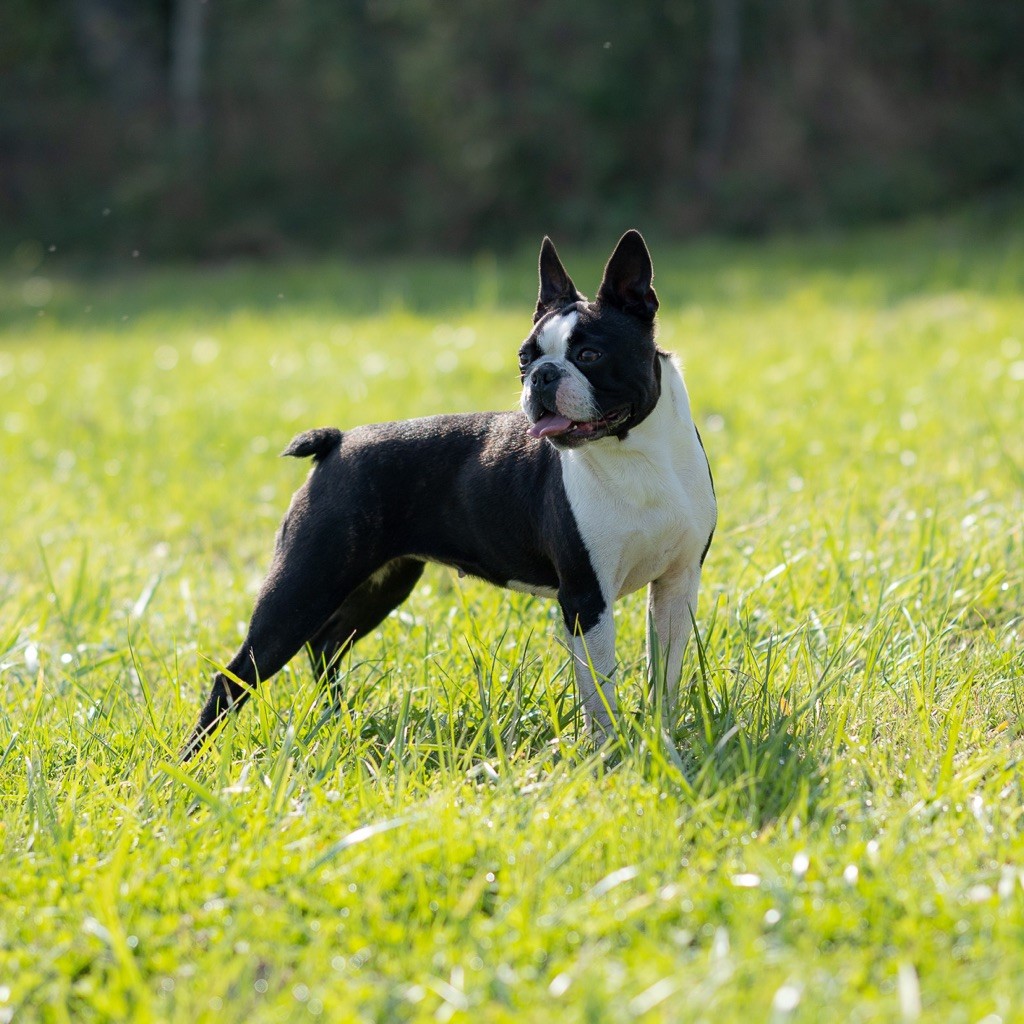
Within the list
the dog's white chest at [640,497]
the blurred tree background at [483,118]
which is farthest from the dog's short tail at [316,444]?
the blurred tree background at [483,118]

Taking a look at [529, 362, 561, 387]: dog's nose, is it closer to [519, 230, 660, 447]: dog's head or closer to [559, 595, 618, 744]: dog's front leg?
[519, 230, 660, 447]: dog's head

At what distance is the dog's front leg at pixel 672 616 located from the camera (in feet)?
11.6

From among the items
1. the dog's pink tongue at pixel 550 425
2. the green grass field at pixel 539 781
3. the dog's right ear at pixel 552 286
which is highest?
the dog's right ear at pixel 552 286

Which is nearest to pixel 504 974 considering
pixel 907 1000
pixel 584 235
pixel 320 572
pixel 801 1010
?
pixel 801 1010

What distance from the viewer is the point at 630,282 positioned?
3.45 m

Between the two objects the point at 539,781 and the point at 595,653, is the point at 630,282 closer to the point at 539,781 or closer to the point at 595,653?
the point at 595,653

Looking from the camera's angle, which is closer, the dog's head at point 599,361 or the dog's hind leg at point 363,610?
the dog's head at point 599,361

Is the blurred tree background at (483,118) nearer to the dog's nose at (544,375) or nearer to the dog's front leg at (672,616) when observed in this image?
the dog's front leg at (672,616)

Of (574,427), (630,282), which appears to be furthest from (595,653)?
(630,282)

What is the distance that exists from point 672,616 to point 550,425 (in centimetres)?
68

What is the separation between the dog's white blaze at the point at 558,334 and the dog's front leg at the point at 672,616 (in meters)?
0.66

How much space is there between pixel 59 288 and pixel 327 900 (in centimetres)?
1594

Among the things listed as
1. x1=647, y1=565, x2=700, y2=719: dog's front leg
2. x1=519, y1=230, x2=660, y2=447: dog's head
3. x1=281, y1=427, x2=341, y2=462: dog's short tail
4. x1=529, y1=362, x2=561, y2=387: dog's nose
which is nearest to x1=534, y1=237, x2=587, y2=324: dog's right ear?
x1=519, y1=230, x2=660, y2=447: dog's head

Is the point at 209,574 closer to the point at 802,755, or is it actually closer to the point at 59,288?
the point at 802,755
